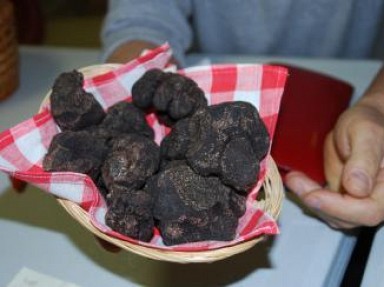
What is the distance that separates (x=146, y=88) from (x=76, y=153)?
136 mm

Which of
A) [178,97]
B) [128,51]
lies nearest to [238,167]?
[178,97]

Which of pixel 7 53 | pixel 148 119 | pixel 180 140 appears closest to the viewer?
pixel 180 140

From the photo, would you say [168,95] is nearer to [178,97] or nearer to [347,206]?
[178,97]

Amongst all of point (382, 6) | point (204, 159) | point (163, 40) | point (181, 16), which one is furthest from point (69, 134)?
point (382, 6)

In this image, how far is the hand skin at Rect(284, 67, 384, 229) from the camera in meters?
0.73

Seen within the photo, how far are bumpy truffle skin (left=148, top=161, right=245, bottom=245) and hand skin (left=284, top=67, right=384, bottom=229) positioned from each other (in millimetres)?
142

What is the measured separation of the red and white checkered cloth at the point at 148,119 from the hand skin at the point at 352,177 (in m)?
0.10

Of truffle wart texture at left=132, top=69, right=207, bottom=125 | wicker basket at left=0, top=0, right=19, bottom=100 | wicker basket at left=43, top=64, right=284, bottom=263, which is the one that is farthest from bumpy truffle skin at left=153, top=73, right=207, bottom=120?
wicker basket at left=0, top=0, right=19, bottom=100

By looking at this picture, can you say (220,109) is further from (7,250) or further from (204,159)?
(7,250)

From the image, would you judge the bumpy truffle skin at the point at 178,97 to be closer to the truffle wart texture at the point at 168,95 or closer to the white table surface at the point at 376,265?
the truffle wart texture at the point at 168,95

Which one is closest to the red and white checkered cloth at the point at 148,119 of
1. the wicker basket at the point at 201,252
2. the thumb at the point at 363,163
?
the wicker basket at the point at 201,252

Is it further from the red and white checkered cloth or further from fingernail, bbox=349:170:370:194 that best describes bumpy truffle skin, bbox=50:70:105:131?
fingernail, bbox=349:170:370:194

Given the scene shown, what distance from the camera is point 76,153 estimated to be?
69 centimetres

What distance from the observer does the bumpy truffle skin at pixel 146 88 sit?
30.1 inches
